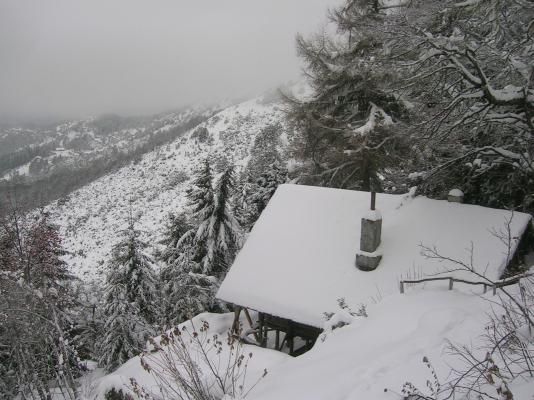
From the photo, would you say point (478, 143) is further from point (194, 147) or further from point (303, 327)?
point (194, 147)

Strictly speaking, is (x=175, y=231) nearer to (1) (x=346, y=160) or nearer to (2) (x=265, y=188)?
(2) (x=265, y=188)

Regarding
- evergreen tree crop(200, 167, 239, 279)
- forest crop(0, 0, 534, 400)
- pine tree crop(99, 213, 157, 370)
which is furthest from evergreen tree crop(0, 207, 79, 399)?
evergreen tree crop(200, 167, 239, 279)

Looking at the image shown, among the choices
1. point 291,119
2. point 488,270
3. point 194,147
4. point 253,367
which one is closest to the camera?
point 253,367

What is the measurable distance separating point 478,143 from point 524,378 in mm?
9857

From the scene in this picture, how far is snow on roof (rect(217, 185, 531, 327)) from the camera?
10.0 m

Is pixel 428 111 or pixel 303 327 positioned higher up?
pixel 428 111

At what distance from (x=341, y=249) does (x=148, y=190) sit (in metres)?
77.4

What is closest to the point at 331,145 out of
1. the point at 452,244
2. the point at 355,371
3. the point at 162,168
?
the point at 452,244

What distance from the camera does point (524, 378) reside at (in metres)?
3.05

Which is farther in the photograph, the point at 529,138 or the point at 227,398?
the point at 529,138

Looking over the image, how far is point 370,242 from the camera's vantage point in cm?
1059

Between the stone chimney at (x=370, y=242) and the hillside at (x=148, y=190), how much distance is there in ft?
121

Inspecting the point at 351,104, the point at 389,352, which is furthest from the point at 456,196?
the point at 389,352

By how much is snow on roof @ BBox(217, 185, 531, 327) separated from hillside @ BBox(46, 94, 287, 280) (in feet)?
113
